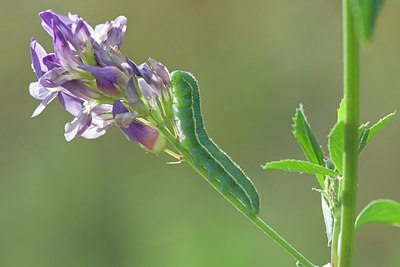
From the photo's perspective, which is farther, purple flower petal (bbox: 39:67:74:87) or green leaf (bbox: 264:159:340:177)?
purple flower petal (bbox: 39:67:74:87)

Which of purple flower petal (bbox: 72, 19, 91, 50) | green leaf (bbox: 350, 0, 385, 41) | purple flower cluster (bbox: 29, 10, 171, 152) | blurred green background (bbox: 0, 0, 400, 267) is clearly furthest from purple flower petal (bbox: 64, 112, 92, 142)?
blurred green background (bbox: 0, 0, 400, 267)

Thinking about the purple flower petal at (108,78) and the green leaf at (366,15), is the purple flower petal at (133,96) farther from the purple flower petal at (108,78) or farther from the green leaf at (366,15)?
the green leaf at (366,15)

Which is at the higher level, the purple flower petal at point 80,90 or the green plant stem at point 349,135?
the purple flower petal at point 80,90

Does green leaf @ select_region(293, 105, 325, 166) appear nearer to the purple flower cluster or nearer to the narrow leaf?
the narrow leaf

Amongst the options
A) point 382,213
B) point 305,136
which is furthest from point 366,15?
point 305,136

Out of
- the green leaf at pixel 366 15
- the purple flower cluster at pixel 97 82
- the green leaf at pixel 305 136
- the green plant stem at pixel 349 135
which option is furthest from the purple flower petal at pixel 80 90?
the green leaf at pixel 366 15

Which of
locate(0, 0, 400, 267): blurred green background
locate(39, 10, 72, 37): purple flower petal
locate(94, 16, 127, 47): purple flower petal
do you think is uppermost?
locate(39, 10, 72, 37): purple flower petal
